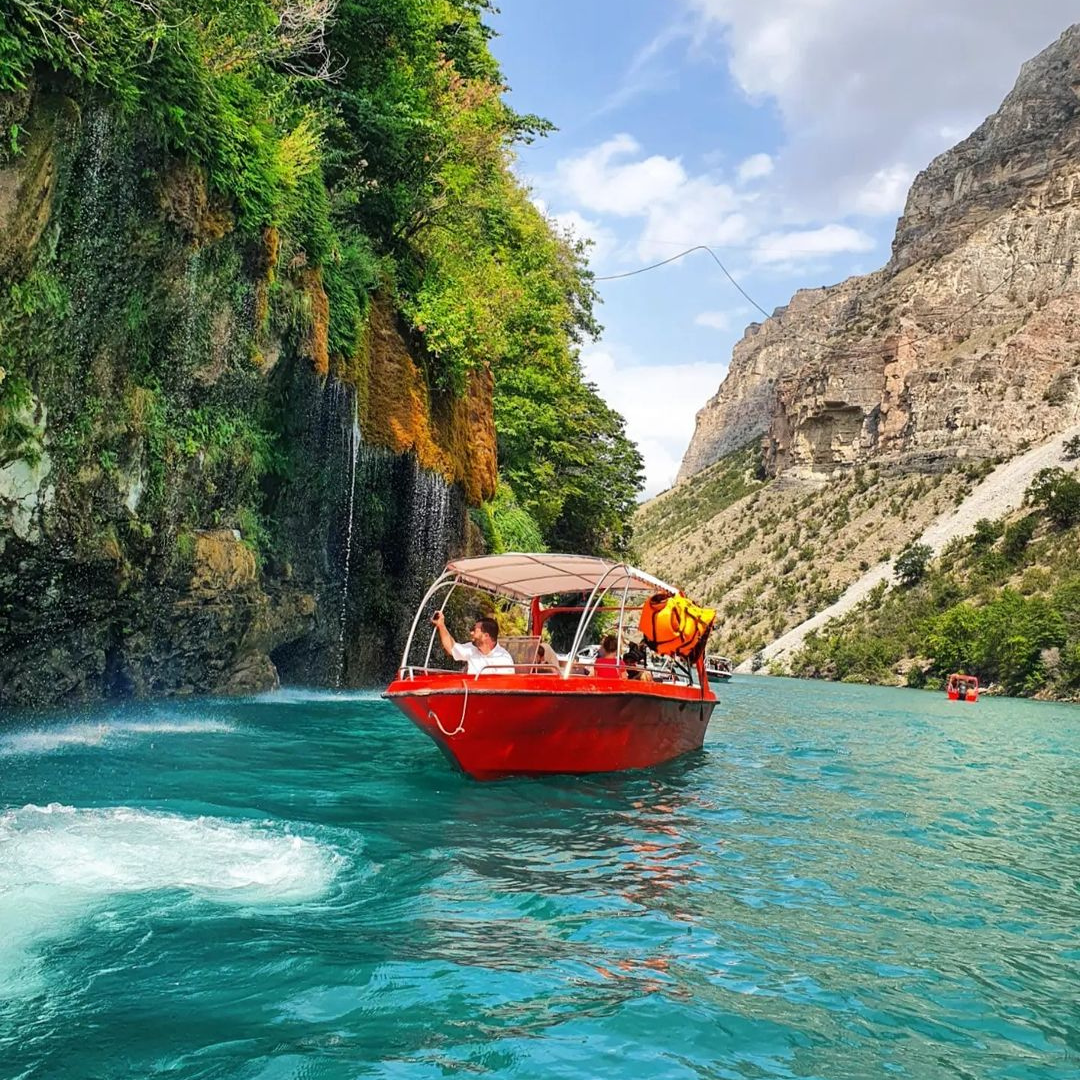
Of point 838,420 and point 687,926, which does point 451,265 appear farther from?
point 838,420

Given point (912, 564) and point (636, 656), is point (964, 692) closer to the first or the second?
point (636, 656)

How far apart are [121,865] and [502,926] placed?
2.41 metres

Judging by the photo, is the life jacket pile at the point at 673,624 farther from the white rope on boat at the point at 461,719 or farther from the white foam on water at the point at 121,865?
the white foam on water at the point at 121,865

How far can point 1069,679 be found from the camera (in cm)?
4238

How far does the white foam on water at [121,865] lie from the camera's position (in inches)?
199

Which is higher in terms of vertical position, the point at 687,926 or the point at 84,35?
the point at 84,35

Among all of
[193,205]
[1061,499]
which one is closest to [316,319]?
[193,205]

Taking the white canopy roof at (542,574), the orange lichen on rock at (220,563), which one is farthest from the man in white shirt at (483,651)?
the orange lichen on rock at (220,563)

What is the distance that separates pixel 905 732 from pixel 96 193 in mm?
19538

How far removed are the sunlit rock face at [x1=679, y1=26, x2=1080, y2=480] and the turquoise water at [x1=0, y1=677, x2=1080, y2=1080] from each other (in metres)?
84.5

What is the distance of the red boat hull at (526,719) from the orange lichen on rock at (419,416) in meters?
9.96

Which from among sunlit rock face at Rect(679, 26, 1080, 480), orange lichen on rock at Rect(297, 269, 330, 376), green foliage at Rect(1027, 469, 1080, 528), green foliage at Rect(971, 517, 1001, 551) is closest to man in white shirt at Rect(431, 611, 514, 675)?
orange lichen on rock at Rect(297, 269, 330, 376)

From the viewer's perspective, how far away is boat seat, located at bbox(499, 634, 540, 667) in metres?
12.8

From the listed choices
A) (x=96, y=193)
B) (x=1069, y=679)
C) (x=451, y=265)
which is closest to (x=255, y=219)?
(x=96, y=193)
